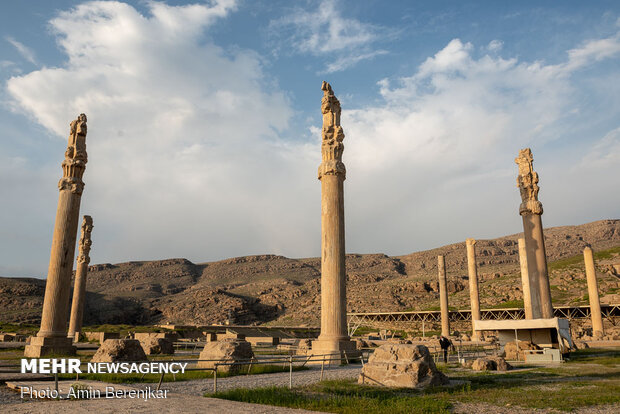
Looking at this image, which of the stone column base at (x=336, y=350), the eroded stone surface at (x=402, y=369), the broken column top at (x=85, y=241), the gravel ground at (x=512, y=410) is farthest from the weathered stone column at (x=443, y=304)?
the gravel ground at (x=512, y=410)

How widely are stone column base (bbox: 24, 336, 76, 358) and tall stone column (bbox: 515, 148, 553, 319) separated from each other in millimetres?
21835

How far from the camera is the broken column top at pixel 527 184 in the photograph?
23078mm

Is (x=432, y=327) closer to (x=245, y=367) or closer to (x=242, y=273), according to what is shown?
(x=245, y=367)

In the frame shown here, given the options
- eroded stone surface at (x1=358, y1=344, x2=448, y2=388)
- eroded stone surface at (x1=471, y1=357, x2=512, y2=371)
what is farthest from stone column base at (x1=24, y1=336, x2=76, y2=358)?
eroded stone surface at (x1=471, y1=357, x2=512, y2=371)

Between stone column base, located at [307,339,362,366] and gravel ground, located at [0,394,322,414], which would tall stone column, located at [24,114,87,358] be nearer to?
stone column base, located at [307,339,362,366]

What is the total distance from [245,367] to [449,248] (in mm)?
163801

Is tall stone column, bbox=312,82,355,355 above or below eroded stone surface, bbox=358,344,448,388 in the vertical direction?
above

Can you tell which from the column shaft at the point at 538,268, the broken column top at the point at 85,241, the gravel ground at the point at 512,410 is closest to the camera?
the gravel ground at the point at 512,410

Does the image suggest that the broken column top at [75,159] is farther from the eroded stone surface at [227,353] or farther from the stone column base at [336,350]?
the stone column base at [336,350]

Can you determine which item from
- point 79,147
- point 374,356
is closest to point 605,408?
point 374,356

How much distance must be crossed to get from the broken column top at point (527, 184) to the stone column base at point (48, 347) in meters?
22.6

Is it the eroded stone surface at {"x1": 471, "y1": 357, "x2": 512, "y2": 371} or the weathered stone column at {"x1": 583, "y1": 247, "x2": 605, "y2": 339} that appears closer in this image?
the eroded stone surface at {"x1": 471, "y1": 357, "x2": 512, "y2": 371}

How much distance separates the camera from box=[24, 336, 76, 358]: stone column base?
59.5ft

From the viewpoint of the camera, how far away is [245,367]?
1486 cm
